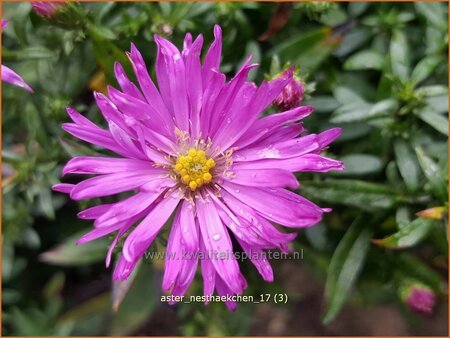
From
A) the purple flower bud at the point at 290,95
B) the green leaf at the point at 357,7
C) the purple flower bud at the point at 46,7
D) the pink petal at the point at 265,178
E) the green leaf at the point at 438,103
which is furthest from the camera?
the green leaf at the point at 357,7

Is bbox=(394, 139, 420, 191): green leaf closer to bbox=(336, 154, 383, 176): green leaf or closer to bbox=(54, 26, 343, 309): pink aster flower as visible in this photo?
bbox=(336, 154, 383, 176): green leaf

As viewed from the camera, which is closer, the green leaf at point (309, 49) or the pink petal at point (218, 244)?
the pink petal at point (218, 244)

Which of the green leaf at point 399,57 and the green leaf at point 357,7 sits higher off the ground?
the green leaf at point 357,7

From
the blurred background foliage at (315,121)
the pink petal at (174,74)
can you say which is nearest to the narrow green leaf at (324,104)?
the blurred background foliage at (315,121)

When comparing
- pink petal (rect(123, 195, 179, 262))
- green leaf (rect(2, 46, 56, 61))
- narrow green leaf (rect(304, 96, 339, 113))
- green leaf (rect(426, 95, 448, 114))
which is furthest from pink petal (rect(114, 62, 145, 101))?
green leaf (rect(426, 95, 448, 114))

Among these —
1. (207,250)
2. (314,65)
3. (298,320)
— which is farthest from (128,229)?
(298,320)

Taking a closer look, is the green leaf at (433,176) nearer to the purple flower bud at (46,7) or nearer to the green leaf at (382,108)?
the green leaf at (382,108)

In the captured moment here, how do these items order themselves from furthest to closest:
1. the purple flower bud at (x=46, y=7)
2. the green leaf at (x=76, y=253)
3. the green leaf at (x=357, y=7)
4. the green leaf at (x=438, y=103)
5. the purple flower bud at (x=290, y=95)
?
the green leaf at (x=76, y=253)
the green leaf at (x=357, y=7)
the green leaf at (x=438, y=103)
the purple flower bud at (x=46, y=7)
the purple flower bud at (x=290, y=95)
